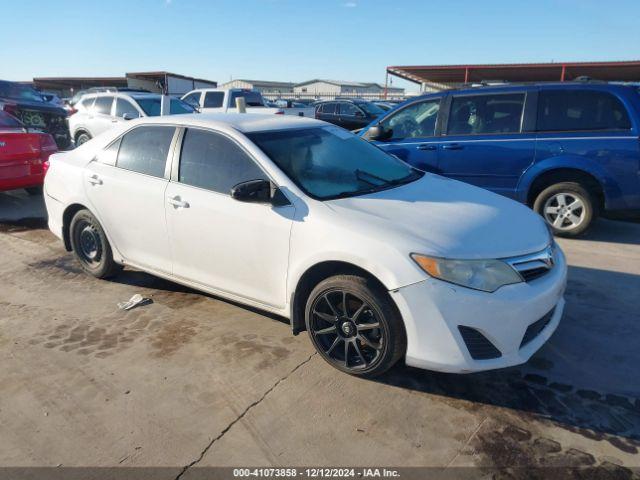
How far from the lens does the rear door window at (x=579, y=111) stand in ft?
17.2

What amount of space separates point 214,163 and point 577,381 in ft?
9.25

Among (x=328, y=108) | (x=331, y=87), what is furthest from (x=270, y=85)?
(x=328, y=108)

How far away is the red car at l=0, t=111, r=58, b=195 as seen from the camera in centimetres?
688

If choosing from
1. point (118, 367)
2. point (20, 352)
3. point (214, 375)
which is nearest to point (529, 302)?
point (214, 375)

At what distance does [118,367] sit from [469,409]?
87.7 inches

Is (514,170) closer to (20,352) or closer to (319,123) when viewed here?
(319,123)

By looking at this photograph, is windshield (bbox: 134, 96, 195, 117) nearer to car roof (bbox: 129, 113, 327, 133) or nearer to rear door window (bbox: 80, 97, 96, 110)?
rear door window (bbox: 80, 97, 96, 110)

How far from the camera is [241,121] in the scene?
376 cm

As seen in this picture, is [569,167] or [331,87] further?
[331,87]

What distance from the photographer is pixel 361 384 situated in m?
2.95

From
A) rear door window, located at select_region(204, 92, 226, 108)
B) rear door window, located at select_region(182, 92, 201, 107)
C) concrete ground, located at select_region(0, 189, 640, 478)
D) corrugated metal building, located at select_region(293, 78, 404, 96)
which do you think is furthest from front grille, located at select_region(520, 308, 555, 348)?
corrugated metal building, located at select_region(293, 78, 404, 96)

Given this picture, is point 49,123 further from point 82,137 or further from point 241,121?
point 241,121

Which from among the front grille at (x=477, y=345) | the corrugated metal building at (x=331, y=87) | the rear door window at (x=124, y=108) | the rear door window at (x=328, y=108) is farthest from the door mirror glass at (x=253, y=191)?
the corrugated metal building at (x=331, y=87)

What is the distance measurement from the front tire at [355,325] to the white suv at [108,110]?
1000cm
